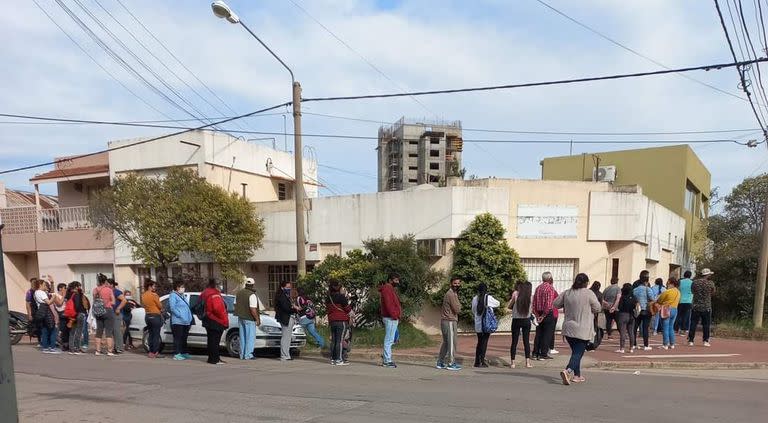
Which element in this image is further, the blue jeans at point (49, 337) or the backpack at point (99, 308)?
the blue jeans at point (49, 337)

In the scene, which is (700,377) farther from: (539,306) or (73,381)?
(73,381)

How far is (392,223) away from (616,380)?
28.9 feet

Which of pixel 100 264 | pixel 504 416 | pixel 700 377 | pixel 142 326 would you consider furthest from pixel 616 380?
pixel 100 264

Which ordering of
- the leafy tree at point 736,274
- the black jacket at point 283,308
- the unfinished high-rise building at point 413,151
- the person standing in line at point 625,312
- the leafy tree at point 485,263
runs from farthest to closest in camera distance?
the unfinished high-rise building at point 413,151
the leafy tree at point 736,274
the leafy tree at point 485,263
the black jacket at point 283,308
the person standing in line at point 625,312

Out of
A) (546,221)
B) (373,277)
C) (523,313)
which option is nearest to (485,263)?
(546,221)

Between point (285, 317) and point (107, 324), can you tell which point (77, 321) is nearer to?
point (107, 324)

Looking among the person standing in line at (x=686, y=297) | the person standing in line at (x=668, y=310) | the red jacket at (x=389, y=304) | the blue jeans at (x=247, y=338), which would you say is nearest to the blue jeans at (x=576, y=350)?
the red jacket at (x=389, y=304)

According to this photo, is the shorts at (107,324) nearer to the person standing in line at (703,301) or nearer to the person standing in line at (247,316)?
the person standing in line at (247,316)

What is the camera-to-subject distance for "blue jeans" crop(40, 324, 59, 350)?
12.8m

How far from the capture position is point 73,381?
881 centimetres

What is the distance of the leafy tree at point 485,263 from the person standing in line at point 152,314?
7062 mm

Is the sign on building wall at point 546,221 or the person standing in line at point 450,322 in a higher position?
the sign on building wall at point 546,221

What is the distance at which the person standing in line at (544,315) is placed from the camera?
10.1 metres

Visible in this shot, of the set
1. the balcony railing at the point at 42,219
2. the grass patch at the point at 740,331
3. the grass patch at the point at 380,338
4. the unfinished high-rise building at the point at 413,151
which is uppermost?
the unfinished high-rise building at the point at 413,151
